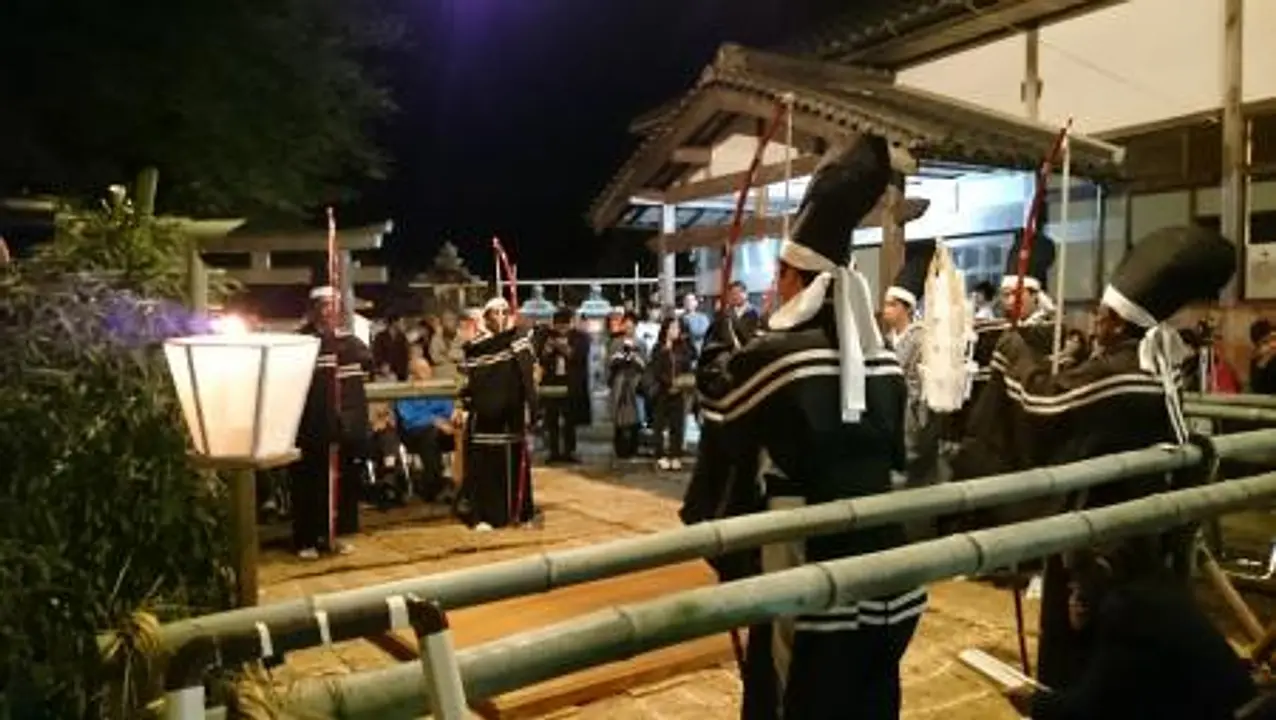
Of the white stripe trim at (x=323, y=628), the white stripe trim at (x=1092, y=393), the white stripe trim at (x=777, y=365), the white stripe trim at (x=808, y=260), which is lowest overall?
the white stripe trim at (x=323, y=628)

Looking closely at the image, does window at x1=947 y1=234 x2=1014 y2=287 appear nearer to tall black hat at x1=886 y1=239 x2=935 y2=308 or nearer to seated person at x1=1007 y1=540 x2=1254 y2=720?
tall black hat at x1=886 y1=239 x2=935 y2=308

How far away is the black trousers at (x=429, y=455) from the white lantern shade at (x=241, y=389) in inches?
338

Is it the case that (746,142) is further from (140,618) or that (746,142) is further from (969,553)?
(140,618)

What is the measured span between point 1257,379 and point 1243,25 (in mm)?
3705

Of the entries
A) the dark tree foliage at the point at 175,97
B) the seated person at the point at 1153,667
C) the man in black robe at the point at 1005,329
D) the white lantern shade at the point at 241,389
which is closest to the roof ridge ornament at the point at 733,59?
the man in black robe at the point at 1005,329

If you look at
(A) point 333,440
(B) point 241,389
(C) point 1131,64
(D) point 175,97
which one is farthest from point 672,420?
(B) point 241,389

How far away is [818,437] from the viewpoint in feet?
13.1

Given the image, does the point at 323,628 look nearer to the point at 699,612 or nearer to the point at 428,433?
the point at 699,612

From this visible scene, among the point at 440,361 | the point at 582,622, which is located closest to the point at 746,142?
the point at 440,361

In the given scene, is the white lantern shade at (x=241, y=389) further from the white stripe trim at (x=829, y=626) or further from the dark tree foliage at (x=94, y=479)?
the white stripe trim at (x=829, y=626)

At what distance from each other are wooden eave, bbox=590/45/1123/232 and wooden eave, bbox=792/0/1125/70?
666 millimetres

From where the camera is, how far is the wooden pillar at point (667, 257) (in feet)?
46.7

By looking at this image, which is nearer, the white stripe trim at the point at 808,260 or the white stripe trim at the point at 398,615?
the white stripe trim at the point at 398,615

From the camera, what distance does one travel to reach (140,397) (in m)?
2.72
